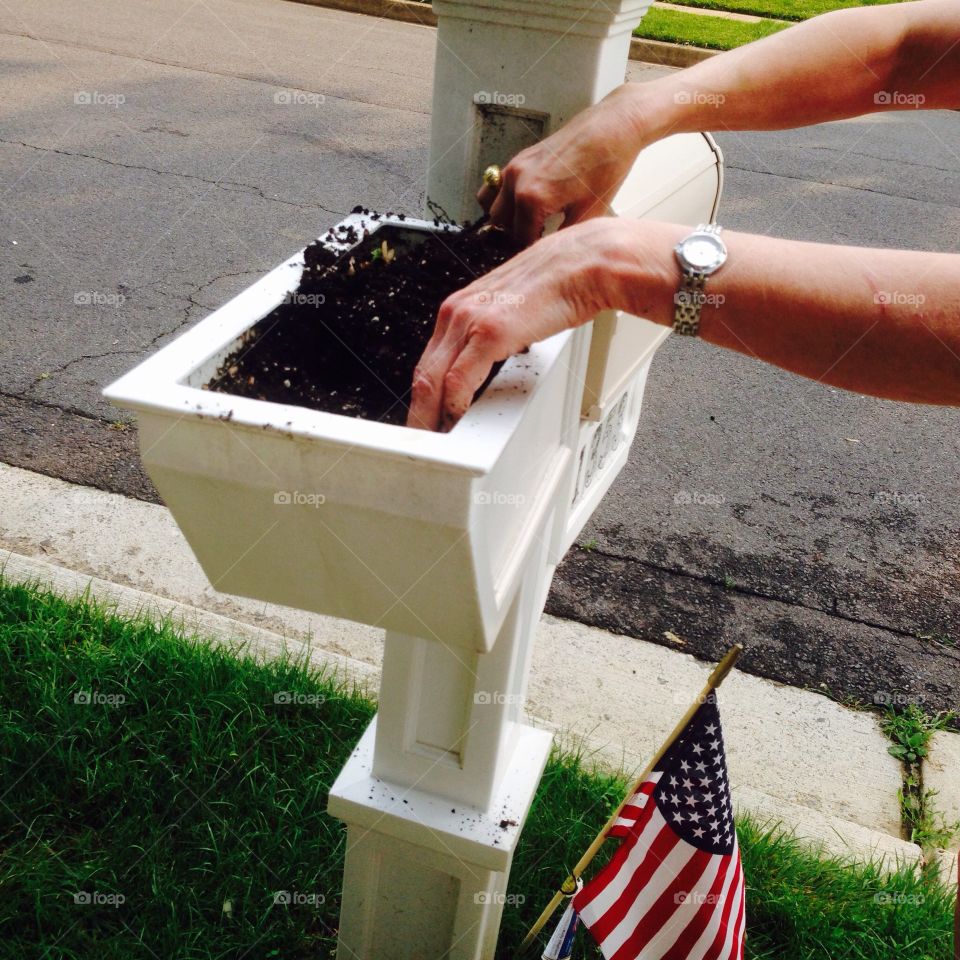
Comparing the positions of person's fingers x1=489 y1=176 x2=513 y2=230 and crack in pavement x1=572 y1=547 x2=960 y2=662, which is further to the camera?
crack in pavement x1=572 y1=547 x2=960 y2=662

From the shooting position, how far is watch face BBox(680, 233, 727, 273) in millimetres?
1164

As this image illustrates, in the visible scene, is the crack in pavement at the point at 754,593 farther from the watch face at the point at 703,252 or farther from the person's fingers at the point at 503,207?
the watch face at the point at 703,252

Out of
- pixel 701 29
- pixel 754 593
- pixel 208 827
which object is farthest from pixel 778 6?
pixel 208 827

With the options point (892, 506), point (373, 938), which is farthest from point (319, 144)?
point (373, 938)

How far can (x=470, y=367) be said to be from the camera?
1080 millimetres

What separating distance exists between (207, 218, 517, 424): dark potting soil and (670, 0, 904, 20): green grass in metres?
11.7

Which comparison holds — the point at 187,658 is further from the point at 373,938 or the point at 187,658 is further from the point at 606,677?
the point at 606,677

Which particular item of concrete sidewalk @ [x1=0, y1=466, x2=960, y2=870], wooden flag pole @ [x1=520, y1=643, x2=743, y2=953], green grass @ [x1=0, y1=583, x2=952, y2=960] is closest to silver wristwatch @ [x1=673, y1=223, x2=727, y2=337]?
wooden flag pole @ [x1=520, y1=643, x2=743, y2=953]

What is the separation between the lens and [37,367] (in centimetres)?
414

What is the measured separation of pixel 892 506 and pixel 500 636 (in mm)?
2874

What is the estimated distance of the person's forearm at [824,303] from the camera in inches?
45.5

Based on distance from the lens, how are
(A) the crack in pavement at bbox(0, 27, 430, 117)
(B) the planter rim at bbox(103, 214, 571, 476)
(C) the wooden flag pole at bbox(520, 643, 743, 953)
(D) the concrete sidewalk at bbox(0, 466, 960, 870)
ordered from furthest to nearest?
(A) the crack in pavement at bbox(0, 27, 430, 117) → (D) the concrete sidewalk at bbox(0, 466, 960, 870) → (C) the wooden flag pole at bbox(520, 643, 743, 953) → (B) the planter rim at bbox(103, 214, 571, 476)

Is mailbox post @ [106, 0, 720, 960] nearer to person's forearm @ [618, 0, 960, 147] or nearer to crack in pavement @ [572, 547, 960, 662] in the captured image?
person's forearm @ [618, 0, 960, 147]

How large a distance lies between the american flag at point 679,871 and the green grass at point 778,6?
1172 cm
